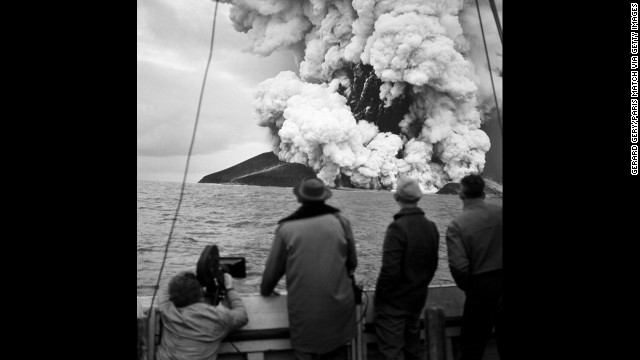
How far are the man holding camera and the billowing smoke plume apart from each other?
1568cm

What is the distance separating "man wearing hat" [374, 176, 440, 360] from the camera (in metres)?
1.98

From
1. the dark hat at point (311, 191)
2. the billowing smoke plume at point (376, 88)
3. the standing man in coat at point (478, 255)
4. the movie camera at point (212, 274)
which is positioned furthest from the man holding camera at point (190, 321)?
the billowing smoke plume at point (376, 88)

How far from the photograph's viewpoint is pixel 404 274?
6.58 ft

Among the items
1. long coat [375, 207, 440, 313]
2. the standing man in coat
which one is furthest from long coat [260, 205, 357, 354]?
the standing man in coat

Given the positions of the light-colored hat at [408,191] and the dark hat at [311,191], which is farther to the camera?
the light-colored hat at [408,191]

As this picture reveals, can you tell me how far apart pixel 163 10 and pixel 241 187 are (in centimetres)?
708

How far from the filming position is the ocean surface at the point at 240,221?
15.6 metres

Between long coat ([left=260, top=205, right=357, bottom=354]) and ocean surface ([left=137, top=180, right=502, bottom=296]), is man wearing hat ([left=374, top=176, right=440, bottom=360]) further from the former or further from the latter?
ocean surface ([left=137, top=180, right=502, bottom=296])

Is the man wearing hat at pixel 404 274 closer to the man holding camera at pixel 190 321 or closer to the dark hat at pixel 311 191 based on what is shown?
the dark hat at pixel 311 191

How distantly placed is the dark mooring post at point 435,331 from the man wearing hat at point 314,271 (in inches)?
19.9
